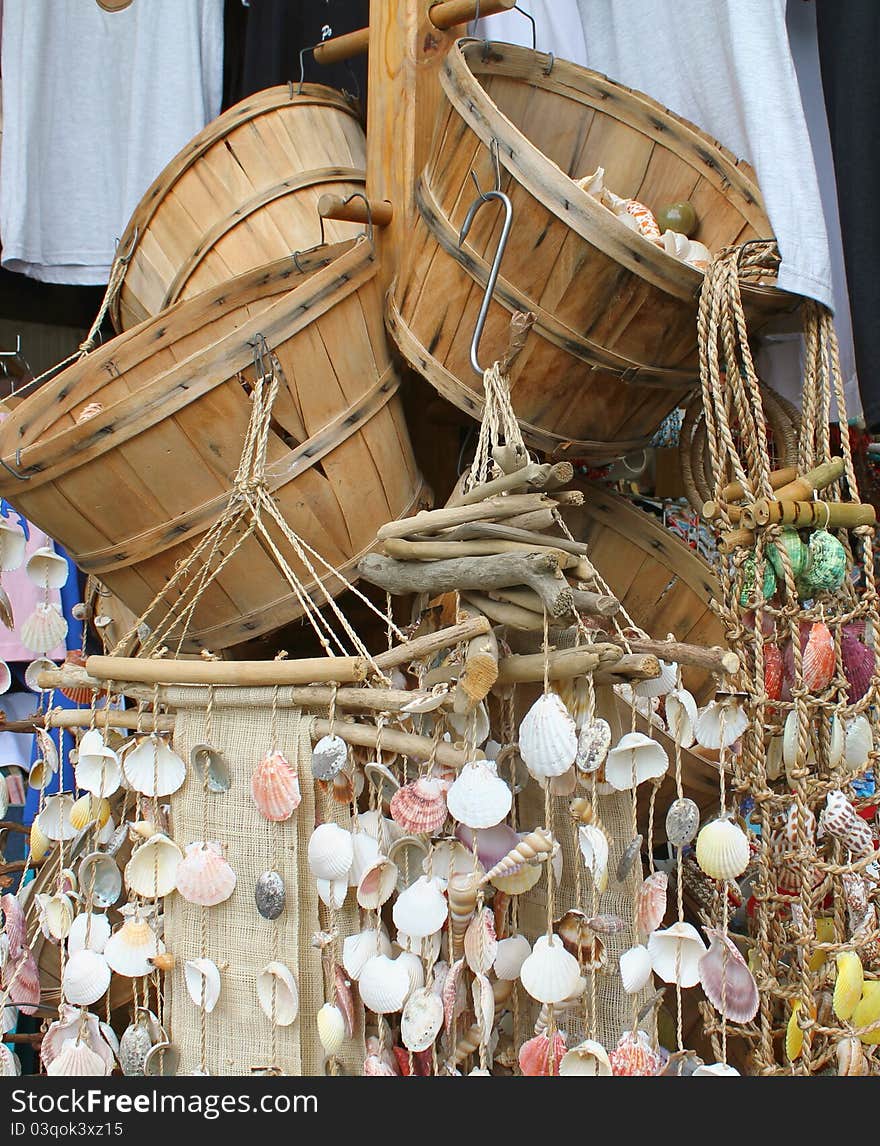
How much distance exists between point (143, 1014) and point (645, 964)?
0.45m

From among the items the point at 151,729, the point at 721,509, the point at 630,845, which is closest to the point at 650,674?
the point at 630,845

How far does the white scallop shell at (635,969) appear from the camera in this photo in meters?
0.80

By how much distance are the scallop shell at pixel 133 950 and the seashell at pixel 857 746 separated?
0.67 metres

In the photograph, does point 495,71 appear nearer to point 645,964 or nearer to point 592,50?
point 592,50

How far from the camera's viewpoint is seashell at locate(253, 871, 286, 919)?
0.85 metres

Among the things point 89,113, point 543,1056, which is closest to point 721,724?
point 543,1056

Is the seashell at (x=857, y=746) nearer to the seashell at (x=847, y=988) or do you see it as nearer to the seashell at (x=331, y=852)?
the seashell at (x=847, y=988)

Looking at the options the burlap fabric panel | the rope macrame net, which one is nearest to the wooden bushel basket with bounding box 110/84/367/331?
the rope macrame net

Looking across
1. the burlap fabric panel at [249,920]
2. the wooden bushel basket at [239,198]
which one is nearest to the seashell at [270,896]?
the burlap fabric panel at [249,920]

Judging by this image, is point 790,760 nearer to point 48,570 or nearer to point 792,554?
point 792,554

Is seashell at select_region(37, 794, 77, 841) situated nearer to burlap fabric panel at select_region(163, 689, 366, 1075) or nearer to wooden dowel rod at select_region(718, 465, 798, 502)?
burlap fabric panel at select_region(163, 689, 366, 1075)

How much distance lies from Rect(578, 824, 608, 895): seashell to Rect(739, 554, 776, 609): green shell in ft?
1.03
